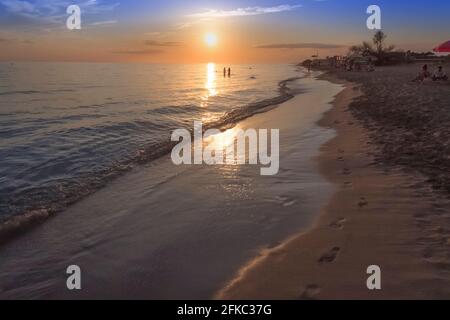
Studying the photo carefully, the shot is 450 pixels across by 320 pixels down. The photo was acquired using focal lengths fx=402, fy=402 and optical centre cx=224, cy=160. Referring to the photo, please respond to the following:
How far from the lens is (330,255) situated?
564cm

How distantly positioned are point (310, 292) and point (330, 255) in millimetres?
1056

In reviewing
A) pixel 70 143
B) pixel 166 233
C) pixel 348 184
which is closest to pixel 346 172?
pixel 348 184

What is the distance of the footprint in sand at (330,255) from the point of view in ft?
18.0

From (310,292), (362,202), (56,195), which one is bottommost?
(310,292)

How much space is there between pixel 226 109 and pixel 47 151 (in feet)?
54.7

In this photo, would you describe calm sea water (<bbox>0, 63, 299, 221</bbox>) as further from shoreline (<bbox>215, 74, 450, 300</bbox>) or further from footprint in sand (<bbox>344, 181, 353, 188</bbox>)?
footprint in sand (<bbox>344, 181, 353, 188</bbox>)

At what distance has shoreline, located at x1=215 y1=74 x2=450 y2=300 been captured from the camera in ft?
15.6

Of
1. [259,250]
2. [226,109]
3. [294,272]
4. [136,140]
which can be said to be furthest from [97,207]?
[226,109]

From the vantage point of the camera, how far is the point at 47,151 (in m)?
14.8

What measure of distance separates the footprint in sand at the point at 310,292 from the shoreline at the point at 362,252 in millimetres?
12

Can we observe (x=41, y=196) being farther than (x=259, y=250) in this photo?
Yes

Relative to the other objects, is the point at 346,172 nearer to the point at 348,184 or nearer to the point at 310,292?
the point at 348,184

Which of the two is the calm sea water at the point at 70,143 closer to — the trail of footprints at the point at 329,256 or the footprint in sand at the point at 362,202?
the trail of footprints at the point at 329,256

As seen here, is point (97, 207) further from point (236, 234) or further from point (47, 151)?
point (47, 151)
